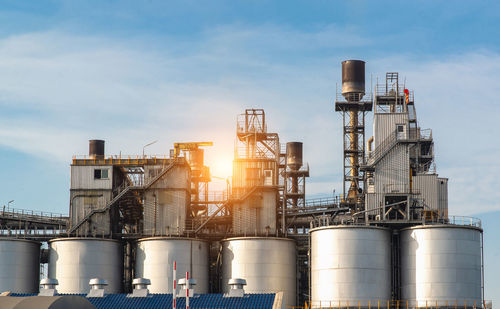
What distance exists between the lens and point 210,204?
330ft

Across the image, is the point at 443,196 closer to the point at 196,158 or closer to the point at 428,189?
the point at 428,189

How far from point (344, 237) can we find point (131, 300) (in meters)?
23.8

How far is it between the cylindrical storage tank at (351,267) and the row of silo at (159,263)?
662 cm

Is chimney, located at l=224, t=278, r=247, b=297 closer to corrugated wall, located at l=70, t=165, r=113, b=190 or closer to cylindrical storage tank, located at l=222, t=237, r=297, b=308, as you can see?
cylindrical storage tank, located at l=222, t=237, r=297, b=308

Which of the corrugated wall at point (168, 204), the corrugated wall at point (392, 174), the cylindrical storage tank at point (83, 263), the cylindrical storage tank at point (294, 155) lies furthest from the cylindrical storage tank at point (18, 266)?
the corrugated wall at point (392, 174)

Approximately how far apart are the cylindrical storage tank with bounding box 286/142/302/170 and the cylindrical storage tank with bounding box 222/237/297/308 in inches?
831

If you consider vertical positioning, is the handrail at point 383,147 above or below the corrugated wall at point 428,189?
above

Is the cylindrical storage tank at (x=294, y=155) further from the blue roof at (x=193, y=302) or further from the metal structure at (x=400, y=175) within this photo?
the blue roof at (x=193, y=302)

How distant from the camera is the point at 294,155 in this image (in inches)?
4486

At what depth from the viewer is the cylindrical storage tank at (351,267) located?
8300 cm

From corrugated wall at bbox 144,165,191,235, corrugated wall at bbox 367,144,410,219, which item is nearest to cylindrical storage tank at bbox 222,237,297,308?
corrugated wall at bbox 144,165,191,235

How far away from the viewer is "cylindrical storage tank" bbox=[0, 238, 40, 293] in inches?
3659

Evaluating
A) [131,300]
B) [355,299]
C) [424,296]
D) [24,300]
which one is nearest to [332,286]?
[355,299]

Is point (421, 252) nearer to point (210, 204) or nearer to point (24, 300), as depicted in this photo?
point (210, 204)
